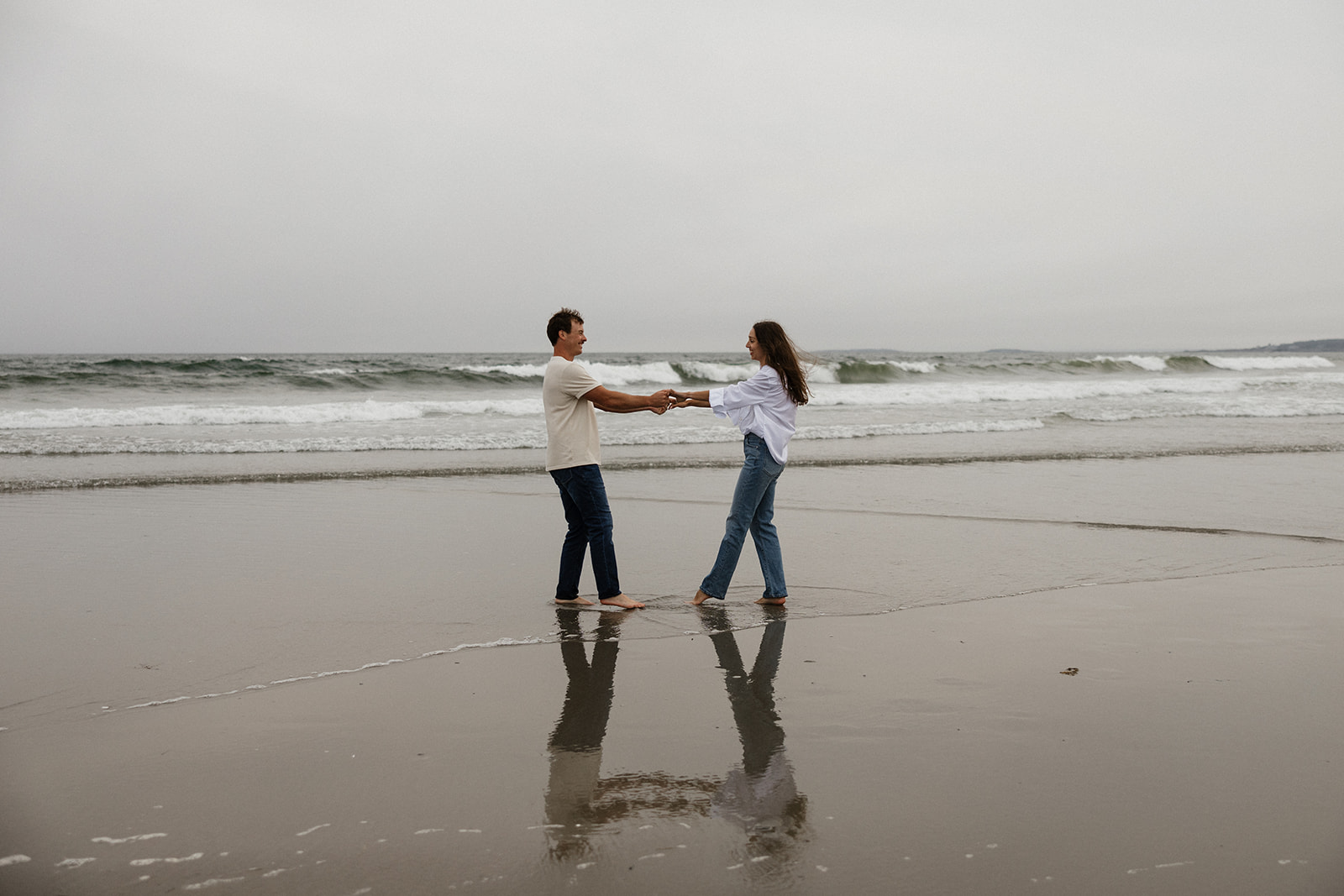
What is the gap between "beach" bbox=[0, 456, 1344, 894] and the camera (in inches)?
97.4

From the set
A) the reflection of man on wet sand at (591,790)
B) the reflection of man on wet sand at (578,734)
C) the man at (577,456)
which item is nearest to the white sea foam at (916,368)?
the man at (577,456)

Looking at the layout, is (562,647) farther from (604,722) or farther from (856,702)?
(856,702)

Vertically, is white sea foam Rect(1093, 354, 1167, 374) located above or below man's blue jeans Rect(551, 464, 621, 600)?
above

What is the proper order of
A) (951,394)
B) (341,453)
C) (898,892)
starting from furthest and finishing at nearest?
(951,394) < (341,453) < (898,892)

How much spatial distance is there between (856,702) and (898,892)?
4.38 feet

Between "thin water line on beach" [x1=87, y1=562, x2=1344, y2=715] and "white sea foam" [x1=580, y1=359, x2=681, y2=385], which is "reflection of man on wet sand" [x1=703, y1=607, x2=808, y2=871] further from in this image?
"white sea foam" [x1=580, y1=359, x2=681, y2=385]

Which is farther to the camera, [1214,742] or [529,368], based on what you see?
[529,368]

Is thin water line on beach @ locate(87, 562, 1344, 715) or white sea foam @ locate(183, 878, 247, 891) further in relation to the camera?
thin water line on beach @ locate(87, 562, 1344, 715)

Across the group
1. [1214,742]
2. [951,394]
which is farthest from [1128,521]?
[951,394]

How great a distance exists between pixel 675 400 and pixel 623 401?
15.5 inches

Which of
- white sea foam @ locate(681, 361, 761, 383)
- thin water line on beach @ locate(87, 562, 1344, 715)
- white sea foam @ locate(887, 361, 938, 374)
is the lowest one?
thin water line on beach @ locate(87, 562, 1344, 715)

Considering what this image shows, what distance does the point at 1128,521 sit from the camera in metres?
7.95

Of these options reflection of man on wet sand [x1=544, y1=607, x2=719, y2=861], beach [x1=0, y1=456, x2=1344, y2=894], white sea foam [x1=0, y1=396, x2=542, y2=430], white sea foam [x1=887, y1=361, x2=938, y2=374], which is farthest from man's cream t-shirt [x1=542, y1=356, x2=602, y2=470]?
white sea foam [x1=887, y1=361, x2=938, y2=374]

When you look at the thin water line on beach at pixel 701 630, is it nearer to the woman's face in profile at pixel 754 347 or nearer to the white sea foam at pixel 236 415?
the woman's face in profile at pixel 754 347
